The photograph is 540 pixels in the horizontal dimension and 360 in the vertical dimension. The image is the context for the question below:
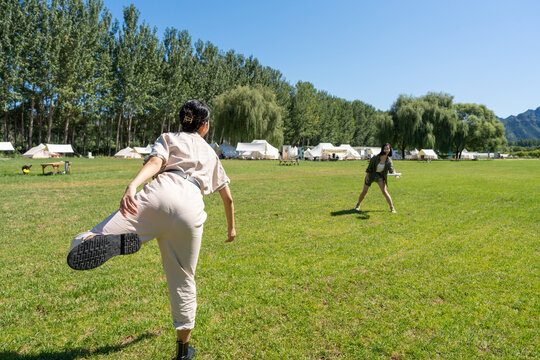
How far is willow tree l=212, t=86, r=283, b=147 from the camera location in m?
51.7

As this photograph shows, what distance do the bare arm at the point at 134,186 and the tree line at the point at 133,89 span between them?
1847 inches

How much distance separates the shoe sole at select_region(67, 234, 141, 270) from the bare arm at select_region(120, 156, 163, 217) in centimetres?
17

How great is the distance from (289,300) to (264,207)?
611 centimetres

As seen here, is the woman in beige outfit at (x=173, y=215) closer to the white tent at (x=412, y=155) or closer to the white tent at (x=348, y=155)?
the white tent at (x=348, y=155)

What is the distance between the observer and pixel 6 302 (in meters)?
3.54

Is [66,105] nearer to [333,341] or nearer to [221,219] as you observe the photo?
[221,219]

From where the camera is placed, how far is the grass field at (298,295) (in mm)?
2822

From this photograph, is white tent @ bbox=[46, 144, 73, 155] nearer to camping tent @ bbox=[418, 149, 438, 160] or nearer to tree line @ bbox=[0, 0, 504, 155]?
tree line @ bbox=[0, 0, 504, 155]

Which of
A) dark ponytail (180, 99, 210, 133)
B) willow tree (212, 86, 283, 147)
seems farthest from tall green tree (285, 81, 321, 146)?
dark ponytail (180, 99, 210, 133)

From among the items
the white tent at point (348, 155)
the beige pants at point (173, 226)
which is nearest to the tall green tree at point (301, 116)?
the white tent at point (348, 155)

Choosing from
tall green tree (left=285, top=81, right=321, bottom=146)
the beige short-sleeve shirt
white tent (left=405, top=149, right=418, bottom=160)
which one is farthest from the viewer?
tall green tree (left=285, top=81, right=321, bottom=146)

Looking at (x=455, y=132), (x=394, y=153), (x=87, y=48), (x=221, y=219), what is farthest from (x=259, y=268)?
(x=394, y=153)

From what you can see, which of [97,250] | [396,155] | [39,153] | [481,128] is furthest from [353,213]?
[481,128]

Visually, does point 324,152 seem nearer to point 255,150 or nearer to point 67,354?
point 255,150
